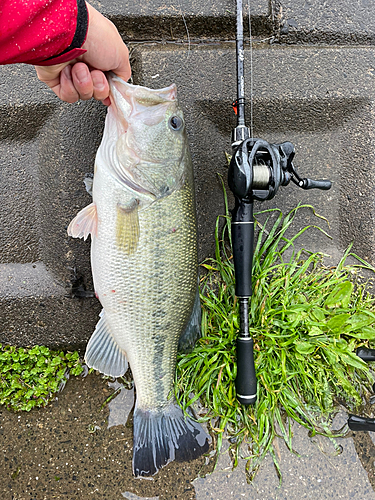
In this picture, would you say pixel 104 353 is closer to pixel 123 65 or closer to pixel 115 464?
pixel 115 464

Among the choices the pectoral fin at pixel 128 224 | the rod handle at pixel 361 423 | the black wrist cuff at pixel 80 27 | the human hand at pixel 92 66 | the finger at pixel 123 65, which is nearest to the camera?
the black wrist cuff at pixel 80 27

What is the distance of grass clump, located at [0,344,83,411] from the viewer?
7.11 feet

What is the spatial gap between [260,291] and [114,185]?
3.94ft

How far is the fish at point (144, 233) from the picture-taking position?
5.54 feet

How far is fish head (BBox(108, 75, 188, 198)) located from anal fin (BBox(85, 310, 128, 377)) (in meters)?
0.87

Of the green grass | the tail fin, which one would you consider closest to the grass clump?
the tail fin

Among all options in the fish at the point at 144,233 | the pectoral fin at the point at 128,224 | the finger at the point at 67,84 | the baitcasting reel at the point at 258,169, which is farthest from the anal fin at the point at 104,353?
the finger at the point at 67,84

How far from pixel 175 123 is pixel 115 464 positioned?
2156 millimetres

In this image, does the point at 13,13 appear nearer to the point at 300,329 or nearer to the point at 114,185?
the point at 114,185

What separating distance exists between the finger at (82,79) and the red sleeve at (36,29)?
175mm

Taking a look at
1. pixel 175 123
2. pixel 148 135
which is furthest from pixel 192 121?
pixel 148 135

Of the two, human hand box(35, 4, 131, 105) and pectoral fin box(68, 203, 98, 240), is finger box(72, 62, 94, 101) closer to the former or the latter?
human hand box(35, 4, 131, 105)

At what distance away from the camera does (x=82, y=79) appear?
4.91ft

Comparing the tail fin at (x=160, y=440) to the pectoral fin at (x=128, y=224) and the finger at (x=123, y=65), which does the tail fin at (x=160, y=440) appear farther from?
the finger at (x=123, y=65)
